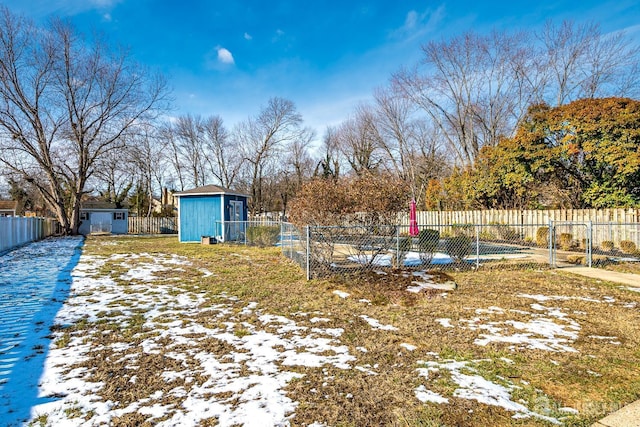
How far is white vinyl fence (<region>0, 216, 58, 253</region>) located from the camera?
43.7 ft

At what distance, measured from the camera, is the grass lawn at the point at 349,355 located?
8.54ft

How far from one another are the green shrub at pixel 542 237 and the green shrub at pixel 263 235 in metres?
10.9

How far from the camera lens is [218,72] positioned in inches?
730

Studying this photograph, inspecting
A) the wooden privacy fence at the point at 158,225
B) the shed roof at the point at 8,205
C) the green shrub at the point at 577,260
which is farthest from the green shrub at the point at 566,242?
the shed roof at the point at 8,205

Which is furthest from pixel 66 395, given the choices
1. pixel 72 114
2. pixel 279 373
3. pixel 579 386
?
pixel 72 114

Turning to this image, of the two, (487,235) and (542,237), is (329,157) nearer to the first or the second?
(487,235)

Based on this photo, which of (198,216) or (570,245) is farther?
(198,216)

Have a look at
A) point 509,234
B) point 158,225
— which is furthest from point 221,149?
point 509,234

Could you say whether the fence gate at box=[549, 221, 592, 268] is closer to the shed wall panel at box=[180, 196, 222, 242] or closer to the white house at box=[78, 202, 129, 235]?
the shed wall panel at box=[180, 196, 222, 242]

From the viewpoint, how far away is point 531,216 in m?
16.4

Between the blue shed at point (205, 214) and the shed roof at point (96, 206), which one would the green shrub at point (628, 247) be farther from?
the shed roof at point (96, 206)

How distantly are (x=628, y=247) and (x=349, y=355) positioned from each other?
1264cm

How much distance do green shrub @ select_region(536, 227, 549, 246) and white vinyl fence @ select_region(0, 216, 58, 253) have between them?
2076cm

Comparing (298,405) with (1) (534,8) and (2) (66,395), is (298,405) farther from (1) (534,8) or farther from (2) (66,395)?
(1) (534,8)
